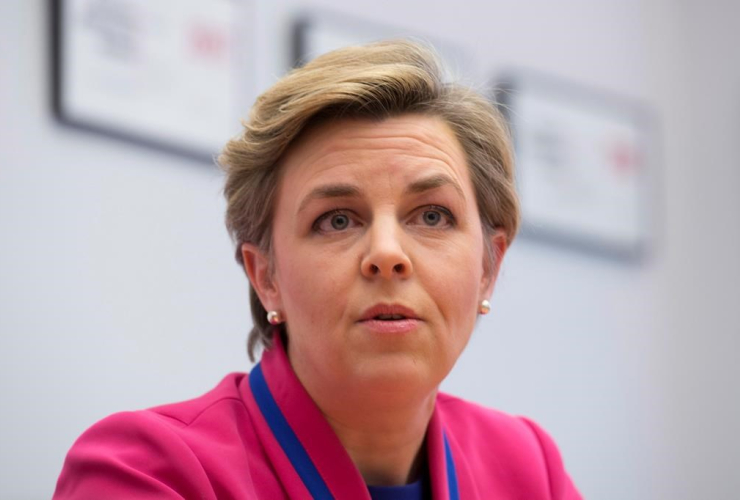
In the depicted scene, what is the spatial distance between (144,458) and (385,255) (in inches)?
18.5

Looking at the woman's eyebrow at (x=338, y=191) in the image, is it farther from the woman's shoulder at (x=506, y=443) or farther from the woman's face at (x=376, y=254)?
the woman's shoulder at (x=506, y=443)

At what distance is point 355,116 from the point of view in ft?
6.16

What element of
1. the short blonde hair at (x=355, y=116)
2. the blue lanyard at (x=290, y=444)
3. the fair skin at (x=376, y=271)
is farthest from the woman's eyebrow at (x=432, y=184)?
the blue lanyard at (x=290, y=444)

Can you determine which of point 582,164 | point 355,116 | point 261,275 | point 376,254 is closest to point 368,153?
point 355,116

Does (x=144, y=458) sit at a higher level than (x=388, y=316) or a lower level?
lower

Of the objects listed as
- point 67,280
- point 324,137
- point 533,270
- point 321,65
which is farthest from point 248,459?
point 533,270

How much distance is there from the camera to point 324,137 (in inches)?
73.6

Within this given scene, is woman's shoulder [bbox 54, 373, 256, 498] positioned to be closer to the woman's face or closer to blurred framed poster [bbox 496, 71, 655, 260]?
the woman's face

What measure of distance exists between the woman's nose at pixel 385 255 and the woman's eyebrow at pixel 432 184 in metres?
0.09

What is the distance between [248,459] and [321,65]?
2.23ft

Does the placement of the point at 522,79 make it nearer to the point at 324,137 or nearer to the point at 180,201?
the point at 180,201

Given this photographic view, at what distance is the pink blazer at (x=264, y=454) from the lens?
1.66 meters

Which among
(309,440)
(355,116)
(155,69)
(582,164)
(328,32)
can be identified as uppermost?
Result: (328,32)

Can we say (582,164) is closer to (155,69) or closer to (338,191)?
(155,69)
